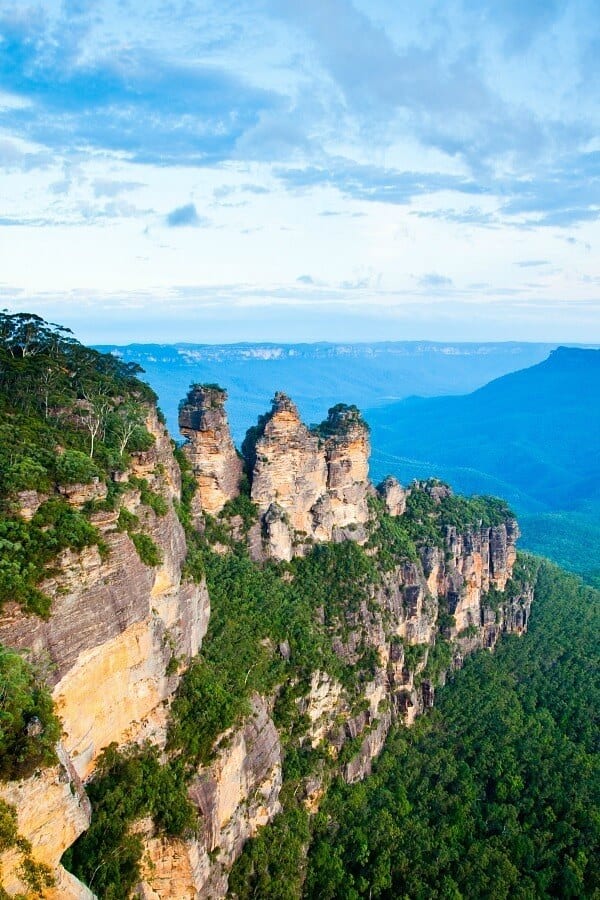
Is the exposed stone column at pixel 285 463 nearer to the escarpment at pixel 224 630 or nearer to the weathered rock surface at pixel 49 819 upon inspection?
the escarpment at pixel 224 630

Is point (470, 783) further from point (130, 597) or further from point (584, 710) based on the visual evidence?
point (130, 597)

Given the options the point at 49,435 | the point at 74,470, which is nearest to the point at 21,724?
the point at 74,470

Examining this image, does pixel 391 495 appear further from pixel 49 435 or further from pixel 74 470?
pixel 74 470

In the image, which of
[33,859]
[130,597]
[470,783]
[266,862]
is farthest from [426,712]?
[33,859]

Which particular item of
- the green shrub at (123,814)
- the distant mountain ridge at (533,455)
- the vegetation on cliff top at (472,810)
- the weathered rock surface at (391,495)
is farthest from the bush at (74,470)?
the distant mountain ridge at (533,455)

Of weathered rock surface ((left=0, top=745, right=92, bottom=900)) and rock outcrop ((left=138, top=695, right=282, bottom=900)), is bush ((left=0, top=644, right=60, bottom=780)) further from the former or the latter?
rock outcrop ((left=138, top=695, right=282, bottom=900))

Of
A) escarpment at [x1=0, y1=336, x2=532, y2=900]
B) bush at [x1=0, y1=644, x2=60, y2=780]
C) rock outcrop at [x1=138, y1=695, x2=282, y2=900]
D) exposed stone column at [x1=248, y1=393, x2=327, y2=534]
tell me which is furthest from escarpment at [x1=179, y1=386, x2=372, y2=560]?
bush at [x1=0, y1=644, x2=60, y2=780]
